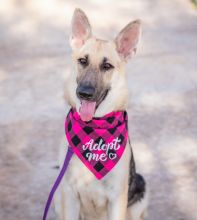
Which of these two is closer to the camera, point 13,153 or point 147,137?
point 13,153

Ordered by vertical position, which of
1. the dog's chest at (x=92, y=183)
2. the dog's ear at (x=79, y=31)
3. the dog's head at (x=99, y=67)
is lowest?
the dog's chest at (x=92, y=183)

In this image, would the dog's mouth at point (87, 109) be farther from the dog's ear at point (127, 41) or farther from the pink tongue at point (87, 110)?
the dog's ear at point (127, 41)

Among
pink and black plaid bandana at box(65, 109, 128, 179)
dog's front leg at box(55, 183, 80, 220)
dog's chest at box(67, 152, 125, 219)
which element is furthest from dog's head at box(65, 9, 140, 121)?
dog's front leg at box(55, 183, 80, 220)

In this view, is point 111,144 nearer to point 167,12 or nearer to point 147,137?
point 147,137

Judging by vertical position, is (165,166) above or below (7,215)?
above

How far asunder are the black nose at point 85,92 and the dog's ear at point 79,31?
1.79 feet

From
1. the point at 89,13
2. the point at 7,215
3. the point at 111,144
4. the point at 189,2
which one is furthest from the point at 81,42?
the point at 189,2

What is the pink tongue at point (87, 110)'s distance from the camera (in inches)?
195

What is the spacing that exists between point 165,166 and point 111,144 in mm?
2235

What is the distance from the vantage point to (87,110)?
195 inches

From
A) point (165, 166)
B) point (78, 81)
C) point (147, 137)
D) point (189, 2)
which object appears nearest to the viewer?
point (78, 81)

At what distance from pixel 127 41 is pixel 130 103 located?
3.79 metres

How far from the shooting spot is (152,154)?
7555 mm

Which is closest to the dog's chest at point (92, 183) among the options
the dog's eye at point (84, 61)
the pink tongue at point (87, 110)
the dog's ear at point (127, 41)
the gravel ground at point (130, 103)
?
the pink tongue at point (87, 110)
